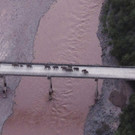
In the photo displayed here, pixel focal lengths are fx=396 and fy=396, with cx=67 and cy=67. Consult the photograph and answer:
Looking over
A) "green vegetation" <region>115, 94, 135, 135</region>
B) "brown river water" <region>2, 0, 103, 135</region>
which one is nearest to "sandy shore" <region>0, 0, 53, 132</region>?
"brown river water" <region>2, 0, 103, 135</region>

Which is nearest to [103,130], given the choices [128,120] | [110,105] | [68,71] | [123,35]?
[128,120]

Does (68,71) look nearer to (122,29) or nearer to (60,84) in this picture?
(60,84)

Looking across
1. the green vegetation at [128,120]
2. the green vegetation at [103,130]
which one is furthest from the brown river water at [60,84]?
the green vegetation at [128,120]

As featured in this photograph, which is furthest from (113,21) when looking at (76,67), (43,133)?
(43,133)

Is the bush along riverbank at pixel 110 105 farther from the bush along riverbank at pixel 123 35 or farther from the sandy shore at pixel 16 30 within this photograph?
the sandy shore at pixel 16 30

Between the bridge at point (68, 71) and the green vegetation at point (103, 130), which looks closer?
the green vegetation at point (103, 130)
